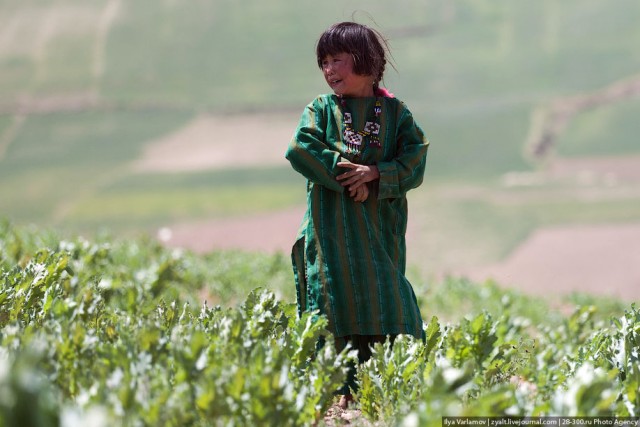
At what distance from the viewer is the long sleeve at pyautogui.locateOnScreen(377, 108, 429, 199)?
12.6ft

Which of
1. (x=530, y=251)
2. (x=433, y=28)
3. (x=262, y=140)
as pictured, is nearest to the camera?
(x=530, y=251)

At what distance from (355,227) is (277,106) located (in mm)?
24086

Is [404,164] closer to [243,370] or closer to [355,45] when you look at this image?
[355,45]

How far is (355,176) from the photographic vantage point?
12.4 feet

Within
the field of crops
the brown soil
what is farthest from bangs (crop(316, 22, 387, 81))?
the brown soil

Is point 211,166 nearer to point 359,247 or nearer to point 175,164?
point 175,164

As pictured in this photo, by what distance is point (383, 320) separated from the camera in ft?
12.5

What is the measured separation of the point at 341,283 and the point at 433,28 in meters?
28.0

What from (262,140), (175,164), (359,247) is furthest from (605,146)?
(359,247)

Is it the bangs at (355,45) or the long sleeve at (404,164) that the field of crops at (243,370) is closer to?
the long sleeve at (404,164)

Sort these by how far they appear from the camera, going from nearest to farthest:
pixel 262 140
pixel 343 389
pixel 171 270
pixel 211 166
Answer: pixel 343 389 < pixel 171 270 < pixel 211 166 < pixel 262 140

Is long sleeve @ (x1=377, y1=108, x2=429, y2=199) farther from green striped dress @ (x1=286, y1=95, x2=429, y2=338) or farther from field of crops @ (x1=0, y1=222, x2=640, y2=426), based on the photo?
field of crops @ (x1=0, y1=222, x2=640, y2=426)

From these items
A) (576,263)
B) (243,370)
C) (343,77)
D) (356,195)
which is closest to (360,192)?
(356,195)

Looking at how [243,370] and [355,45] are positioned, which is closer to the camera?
[243,370]
